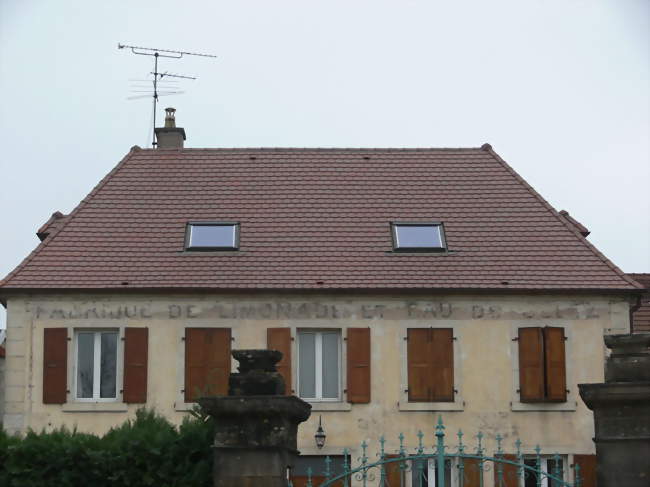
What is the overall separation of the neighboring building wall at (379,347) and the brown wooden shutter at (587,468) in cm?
16

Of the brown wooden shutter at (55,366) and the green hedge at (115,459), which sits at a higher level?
the brown wooden shutter at (55,366)

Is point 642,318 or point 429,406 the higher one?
point 642,318

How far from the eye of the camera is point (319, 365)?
27.9 m

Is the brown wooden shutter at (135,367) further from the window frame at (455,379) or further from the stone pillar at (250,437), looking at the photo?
the stone pillar at (250,437)

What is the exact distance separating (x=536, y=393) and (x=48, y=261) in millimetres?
10453

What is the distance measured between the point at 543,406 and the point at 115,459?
15674 millimetres

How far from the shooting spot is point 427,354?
27906 millimetres

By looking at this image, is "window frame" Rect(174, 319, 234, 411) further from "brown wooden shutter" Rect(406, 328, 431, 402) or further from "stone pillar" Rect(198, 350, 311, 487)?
"stone pillar" Rect(198, 350, 311, 487)

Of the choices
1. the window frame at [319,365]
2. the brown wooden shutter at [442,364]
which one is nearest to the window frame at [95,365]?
the window frame at [319,365]

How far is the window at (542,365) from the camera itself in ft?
91.0

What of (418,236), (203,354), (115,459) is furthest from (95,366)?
(115,459)

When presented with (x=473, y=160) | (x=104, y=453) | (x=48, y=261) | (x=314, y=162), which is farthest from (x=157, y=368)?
(x=104, y=453)

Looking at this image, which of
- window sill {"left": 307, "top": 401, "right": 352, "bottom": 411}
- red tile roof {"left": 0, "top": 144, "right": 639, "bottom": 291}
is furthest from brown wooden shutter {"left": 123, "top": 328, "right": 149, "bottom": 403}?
A: window sill {"left": 307, "top": 401, "right": 352, "bottom": 411}

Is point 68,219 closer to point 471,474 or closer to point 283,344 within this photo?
point 283,344
